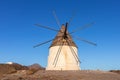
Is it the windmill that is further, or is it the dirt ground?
the windmill

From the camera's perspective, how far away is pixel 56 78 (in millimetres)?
20359

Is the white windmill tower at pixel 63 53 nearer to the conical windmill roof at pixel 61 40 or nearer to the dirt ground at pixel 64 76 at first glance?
the conical windmill roof at pixel 61 40

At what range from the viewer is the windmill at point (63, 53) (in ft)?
93.7

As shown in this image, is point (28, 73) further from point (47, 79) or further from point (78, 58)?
point (78, 58)

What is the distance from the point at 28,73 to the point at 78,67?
7.85m

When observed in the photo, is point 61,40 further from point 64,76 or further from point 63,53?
point 64,76

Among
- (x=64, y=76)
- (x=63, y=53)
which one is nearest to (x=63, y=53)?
(x=63, y=53)

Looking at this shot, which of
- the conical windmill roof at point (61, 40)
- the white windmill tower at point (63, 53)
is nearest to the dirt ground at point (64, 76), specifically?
the white windmill tower at point (63, 53)

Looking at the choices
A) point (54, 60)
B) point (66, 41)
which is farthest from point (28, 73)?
point (66, 41)

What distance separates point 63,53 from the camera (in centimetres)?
2889

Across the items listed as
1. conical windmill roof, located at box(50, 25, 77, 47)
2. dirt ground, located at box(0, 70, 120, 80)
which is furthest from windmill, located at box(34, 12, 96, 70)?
dirt ground, located at box(0, 70, 120, 80)

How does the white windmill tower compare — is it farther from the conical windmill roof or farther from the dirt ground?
the dirt ground

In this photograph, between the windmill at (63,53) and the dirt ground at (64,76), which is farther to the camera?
the windmill at (63,53)

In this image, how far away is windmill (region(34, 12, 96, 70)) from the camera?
28562 millimetres
